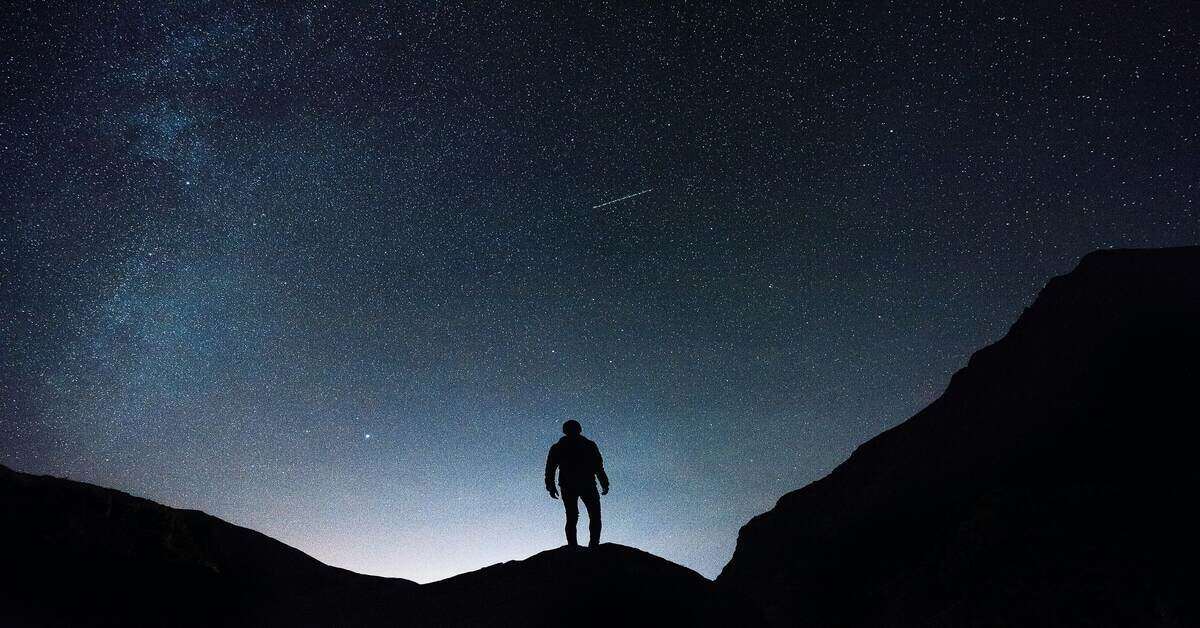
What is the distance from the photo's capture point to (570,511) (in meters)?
9.84

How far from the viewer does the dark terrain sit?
7.27 m

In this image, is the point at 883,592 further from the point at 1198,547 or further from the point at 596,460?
the point at 596,460

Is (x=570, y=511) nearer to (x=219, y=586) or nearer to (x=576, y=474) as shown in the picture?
(x=576, y=474)

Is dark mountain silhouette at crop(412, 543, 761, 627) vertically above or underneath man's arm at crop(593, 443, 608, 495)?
underneath

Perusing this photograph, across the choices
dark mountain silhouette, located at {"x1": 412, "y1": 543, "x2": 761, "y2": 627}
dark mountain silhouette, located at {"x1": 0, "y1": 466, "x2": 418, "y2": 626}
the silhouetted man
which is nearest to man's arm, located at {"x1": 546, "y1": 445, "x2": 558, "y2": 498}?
the silhouetted man

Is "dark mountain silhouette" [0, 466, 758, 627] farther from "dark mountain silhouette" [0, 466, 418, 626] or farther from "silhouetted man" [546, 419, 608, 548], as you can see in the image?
"silhouetted man" [546, 419, 608, 548]

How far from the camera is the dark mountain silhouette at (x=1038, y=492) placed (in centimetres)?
704

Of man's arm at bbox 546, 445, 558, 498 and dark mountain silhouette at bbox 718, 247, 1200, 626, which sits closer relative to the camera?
dark mountain silhouette at bbox 718, 247, 1200, 626

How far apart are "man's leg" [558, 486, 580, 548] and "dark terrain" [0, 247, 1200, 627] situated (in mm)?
1205

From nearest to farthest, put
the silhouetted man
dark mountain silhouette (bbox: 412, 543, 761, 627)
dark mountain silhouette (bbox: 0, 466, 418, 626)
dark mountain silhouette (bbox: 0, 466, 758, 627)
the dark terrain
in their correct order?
1. the dark terrain
2. dark mountain silhouette (bbox: 412, 543, 761, 627)
3. dark mountain silhouette (bbox: 0, 466, 758, 627)
4. dark mountain silhouette (bbox: 0, 466, 418, 626)
5. the silhouetted man

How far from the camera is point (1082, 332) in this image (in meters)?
10.8

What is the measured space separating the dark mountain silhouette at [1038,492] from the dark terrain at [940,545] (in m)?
0.03

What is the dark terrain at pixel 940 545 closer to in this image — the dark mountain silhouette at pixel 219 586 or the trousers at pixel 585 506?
the dark mountain silhouette at pixel 219 586

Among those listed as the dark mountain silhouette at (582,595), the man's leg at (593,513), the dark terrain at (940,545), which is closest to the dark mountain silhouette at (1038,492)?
the dark terrain at (940,545)
